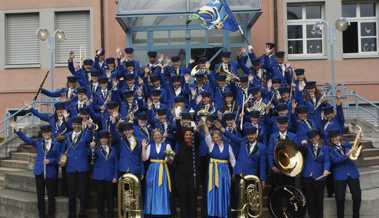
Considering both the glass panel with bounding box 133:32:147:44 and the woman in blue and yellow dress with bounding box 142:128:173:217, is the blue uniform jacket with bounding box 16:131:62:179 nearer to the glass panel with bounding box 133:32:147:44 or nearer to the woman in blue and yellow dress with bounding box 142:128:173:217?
the woman in blue and yellow dress with bounding box 142:128:173:217

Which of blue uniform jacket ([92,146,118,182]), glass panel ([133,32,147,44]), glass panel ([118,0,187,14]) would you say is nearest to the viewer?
blue uniform jacket ([92,146,118,182])

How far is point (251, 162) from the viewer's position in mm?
9711

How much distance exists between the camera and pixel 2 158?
48.0 feet

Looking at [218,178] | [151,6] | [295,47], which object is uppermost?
[151,6]

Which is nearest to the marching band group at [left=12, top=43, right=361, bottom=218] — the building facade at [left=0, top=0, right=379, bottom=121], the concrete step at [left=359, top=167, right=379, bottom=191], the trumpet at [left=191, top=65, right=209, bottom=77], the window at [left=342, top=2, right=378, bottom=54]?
the trumpet at [left=191, top=65, right=209, bottom=77]

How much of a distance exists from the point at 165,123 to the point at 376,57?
12616 millimetres

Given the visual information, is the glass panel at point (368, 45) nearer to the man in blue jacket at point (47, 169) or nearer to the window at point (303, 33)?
the window at point (303, 33)

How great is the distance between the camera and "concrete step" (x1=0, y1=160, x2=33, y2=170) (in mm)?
13531

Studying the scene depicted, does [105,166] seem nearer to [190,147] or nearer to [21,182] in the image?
[190,147]

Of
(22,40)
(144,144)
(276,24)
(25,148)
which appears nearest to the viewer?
(144,144)

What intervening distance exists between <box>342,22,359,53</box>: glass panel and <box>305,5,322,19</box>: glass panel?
1181 mm

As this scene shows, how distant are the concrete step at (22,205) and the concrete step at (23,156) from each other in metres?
2.21

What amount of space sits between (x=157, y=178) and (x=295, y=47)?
12.3 metres

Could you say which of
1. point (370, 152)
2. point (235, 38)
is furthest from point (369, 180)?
point (235, 38)
